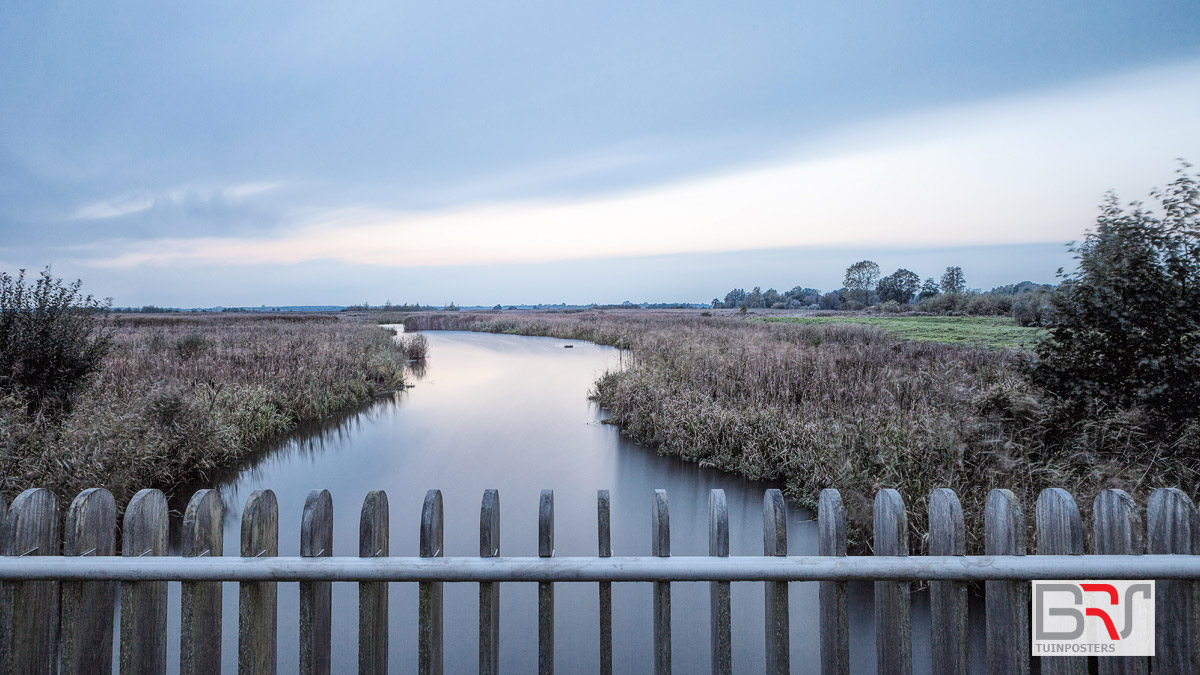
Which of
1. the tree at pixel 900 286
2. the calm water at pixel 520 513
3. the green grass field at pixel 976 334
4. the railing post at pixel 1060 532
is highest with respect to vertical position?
the tree at pixel 900 286

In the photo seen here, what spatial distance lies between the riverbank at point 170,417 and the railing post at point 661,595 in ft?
19.3

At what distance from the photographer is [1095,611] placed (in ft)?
6.68

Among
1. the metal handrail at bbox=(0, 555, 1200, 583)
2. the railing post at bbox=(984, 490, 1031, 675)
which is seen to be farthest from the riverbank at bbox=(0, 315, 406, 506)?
the railing post at bbox=(984, 490, 1031, 675)

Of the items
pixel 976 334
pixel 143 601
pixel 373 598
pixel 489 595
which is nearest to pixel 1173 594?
pixel 489 595

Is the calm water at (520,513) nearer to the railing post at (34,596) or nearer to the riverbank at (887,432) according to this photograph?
the riverbank at (887,432)

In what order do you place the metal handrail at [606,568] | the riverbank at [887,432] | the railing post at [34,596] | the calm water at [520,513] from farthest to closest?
the riverbank at [887,432] < the calm water at [520,513] < the railing post at [34,596] < the metal handrail at [606,568]

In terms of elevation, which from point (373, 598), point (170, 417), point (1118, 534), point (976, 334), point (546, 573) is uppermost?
point (976, 334)

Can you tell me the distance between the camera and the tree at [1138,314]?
533 centimetres

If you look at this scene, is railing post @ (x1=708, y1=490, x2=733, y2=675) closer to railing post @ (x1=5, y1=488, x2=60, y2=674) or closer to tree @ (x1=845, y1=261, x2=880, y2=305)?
railing post @ (x1=5, y1=488, x2=60, y2=674)

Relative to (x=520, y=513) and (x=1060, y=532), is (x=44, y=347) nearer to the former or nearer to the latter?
(x=520, y=513)

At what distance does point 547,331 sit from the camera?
4056cm

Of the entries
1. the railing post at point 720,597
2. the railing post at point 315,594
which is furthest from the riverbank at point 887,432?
the railing post at point 315,594

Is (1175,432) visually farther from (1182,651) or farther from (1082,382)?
(1182,651)

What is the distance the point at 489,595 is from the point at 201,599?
1053 mm
